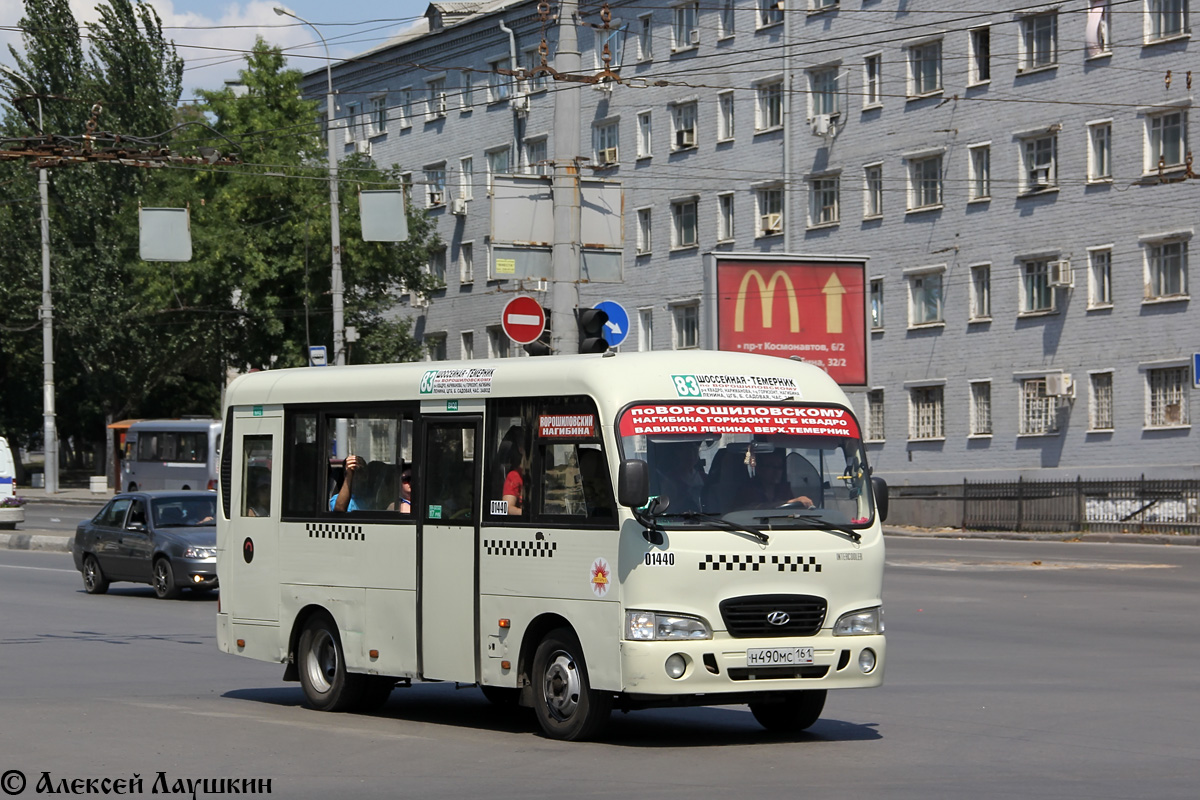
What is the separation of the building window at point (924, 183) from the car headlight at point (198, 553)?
31.9 m

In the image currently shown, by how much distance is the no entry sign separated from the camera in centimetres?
1691

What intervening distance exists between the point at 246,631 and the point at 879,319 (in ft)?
137

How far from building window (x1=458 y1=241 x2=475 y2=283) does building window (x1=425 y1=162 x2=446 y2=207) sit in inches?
90.6

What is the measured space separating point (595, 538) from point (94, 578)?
15.6 m

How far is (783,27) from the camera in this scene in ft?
177

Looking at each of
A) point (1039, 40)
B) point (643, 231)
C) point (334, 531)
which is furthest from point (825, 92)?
point (334, 531)

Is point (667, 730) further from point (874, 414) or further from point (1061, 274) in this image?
point (874, 414)

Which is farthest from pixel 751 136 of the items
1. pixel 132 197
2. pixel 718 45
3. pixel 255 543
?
pixel 255 543

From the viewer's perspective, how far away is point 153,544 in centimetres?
2344

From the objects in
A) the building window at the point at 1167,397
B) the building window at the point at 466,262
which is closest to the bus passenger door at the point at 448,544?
the building window at the point at 1167,397

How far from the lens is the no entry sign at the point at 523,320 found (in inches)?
666

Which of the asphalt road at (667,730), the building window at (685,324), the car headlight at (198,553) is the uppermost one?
the building window at (685,324)

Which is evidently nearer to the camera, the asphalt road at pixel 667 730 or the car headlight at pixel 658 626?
the asphalt road at pixel 667 730

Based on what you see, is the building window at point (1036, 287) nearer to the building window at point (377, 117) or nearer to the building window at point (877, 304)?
the building window at point (877, 304)
